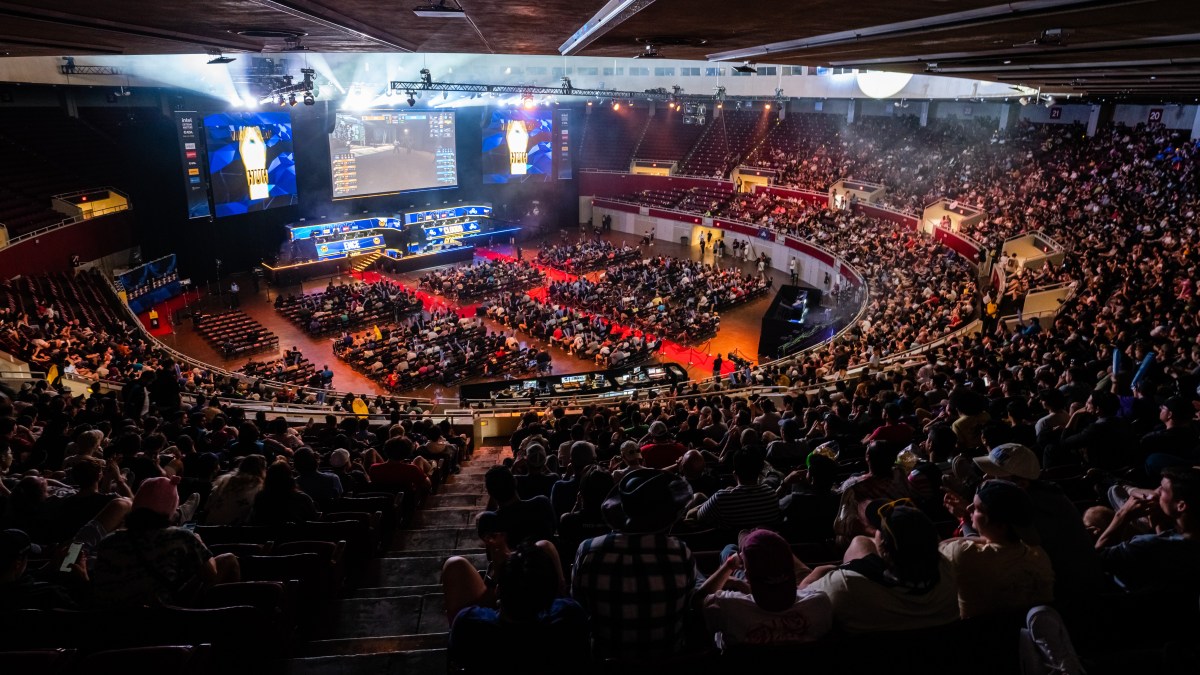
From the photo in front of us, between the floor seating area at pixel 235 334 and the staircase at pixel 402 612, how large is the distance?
17244 mm

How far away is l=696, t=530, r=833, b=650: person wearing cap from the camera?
8.92 ft

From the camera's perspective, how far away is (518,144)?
39.8 m

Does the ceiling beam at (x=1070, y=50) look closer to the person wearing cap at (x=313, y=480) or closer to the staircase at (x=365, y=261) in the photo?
the person wearing cap at (x=313, y=480)

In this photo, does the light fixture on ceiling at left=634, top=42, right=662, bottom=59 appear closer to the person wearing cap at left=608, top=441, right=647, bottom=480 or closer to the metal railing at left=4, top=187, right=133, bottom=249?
the person wearing cap at left=608, top=441, right=647, bottom=480

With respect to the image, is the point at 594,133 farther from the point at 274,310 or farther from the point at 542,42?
the point at 542,42

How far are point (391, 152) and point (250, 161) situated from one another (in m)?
8.40

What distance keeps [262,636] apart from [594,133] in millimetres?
45711

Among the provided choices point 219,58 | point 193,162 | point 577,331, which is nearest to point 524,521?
point 219,58

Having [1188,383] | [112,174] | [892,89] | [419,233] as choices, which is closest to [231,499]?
[1188,383]

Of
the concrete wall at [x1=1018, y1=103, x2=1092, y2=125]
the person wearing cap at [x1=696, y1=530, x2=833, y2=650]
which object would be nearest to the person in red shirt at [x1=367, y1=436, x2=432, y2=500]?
the person wearing cap at [x1=696, y1=530, x2=833, y2=650]


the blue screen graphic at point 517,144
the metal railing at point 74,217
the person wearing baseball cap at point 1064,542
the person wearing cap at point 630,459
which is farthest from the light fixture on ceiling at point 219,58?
the blue screen graphic at point 517,144

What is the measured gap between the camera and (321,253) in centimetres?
3203

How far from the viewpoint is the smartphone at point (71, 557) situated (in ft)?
12.6

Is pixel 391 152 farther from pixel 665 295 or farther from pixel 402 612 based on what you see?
pixel 402 612
